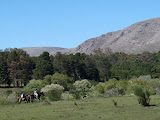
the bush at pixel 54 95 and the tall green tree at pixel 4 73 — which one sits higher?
the tall green tree at pixel 4 73

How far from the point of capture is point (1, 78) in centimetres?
7912

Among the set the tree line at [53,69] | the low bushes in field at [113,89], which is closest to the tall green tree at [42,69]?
the tree line at [53,69]

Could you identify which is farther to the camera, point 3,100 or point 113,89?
point 113,89

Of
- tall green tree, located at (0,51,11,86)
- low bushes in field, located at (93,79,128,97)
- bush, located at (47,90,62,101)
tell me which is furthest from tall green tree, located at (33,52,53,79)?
bush, located at (47,90,62,101)

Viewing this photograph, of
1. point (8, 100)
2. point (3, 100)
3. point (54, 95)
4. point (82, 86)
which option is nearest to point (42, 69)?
point (82, 86)

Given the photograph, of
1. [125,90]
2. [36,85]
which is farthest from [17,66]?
[125,90]

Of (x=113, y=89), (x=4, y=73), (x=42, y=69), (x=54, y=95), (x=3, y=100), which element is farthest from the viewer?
(x=4, y=73)

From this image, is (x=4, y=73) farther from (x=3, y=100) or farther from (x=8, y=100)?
(x=3, y=100)

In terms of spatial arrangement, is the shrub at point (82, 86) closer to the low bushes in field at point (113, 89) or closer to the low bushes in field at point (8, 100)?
the low bushes in field at point (113, 89)

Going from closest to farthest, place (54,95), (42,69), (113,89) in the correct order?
1. (54,95)
2. (113,89)
3. (42,69)

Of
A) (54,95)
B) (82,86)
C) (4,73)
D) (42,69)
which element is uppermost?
(42,69)

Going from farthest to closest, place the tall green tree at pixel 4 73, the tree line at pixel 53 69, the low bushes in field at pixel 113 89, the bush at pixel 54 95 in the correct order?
1. the tall green tree at pixel 4 73
2. the tree line at pixel 53 69
3. the low bushes in field at pixel 113 89
4. the bush at pixel 54 95

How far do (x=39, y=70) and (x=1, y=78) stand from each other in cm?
1233

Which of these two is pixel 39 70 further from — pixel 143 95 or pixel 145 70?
pixel 143 95
